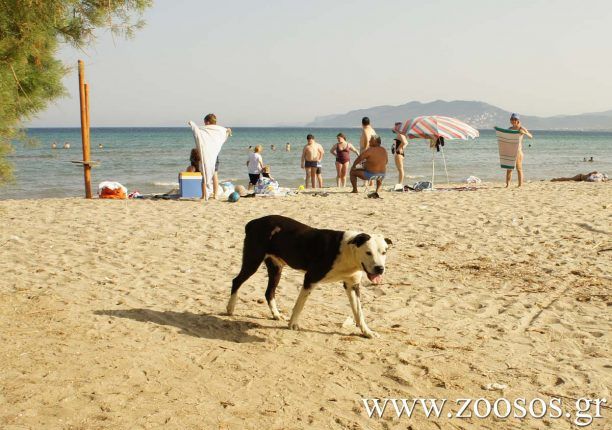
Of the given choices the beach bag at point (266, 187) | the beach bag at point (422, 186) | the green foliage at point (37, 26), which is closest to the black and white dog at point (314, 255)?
the green foliage at point (37, 26)

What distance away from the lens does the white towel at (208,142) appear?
1347 cm

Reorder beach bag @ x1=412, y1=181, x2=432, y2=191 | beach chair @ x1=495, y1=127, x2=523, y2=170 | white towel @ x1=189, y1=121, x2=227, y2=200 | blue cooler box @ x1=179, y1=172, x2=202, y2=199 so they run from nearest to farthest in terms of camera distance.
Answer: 1. white towel @ x1=189, y1=121, x2=227, y2=200
2. blue cooler box @ x1=179, y1=172, x2=202, y2=199
3. beach chair @ x1=495, y1=127, x2=523, y2=170
4. beach bag @ x1=412, y1=181, x2=432, y2=191

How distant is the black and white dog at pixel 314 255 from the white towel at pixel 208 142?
787 cm

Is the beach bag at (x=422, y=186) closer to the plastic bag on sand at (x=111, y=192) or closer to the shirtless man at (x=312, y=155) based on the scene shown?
the shirtless man at (x=312, y=155)

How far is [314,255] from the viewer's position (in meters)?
5.37

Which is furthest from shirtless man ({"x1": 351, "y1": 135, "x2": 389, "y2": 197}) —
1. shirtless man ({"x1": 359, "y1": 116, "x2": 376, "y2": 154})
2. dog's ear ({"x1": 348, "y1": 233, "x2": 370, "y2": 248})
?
dog's ear ({"x1": 348, "y1": 233, "x2": 370, "y2": 248})

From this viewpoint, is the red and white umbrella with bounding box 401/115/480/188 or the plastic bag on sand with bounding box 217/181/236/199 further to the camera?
the red and white umbrella with bounding box 401/115/480/188

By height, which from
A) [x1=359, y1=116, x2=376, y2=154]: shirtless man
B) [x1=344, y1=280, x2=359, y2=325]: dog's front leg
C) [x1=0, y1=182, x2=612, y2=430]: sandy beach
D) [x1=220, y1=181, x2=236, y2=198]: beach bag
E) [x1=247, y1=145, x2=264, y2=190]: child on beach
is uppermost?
[x1=359, y1=116, x2=376, y2=154]: shirtless man

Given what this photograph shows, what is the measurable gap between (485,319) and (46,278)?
510 centimetres

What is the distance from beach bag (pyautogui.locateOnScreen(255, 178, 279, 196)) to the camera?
15.3 m

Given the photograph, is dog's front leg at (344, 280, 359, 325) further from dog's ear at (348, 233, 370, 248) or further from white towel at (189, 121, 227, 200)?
white towel at (189, 121, 227, 200)

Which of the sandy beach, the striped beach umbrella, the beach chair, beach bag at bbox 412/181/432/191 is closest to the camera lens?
the sandy beach

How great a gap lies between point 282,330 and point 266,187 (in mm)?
9900

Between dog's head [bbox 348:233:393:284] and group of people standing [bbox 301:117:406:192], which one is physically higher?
group of people standing [bbox 301:117:406:192]
